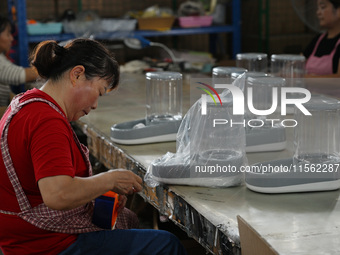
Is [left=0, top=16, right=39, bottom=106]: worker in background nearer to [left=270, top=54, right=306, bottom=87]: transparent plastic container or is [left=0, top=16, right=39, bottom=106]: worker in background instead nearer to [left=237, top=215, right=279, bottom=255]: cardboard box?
[left=270, top=54, right=306, bottom=87]: transparent plastic container

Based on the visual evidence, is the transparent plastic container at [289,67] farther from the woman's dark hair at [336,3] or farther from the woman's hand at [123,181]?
the woman's hand at [123,181]

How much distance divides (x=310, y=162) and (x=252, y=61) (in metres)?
1.66

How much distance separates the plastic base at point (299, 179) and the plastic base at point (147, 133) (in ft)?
2.03

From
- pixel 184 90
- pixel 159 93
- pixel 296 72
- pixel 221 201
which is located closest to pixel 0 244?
pixel 221 201

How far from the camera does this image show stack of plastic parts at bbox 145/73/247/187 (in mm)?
1616

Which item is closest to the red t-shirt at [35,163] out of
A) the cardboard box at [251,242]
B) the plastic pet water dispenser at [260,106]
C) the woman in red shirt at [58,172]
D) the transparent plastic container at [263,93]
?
the woman in red shirt at [58,172]

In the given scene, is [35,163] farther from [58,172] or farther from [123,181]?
[123,181]

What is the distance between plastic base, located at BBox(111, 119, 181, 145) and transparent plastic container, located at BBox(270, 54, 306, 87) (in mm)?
1327

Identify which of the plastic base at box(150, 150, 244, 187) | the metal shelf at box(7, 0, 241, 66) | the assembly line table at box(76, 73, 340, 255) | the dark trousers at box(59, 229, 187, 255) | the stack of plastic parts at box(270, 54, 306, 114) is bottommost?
the dark trousers at box(59, 229, 187, 255)

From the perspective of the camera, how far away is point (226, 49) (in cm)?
607

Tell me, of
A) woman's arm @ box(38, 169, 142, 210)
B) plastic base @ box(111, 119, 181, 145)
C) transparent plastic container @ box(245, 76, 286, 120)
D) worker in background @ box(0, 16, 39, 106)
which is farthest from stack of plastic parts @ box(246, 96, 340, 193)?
worker in background @ box(0, 16, 39, 106)

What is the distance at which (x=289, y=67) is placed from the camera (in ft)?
10.9

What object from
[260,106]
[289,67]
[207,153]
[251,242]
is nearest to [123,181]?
[207,153]

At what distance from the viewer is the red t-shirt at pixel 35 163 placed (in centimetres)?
133
